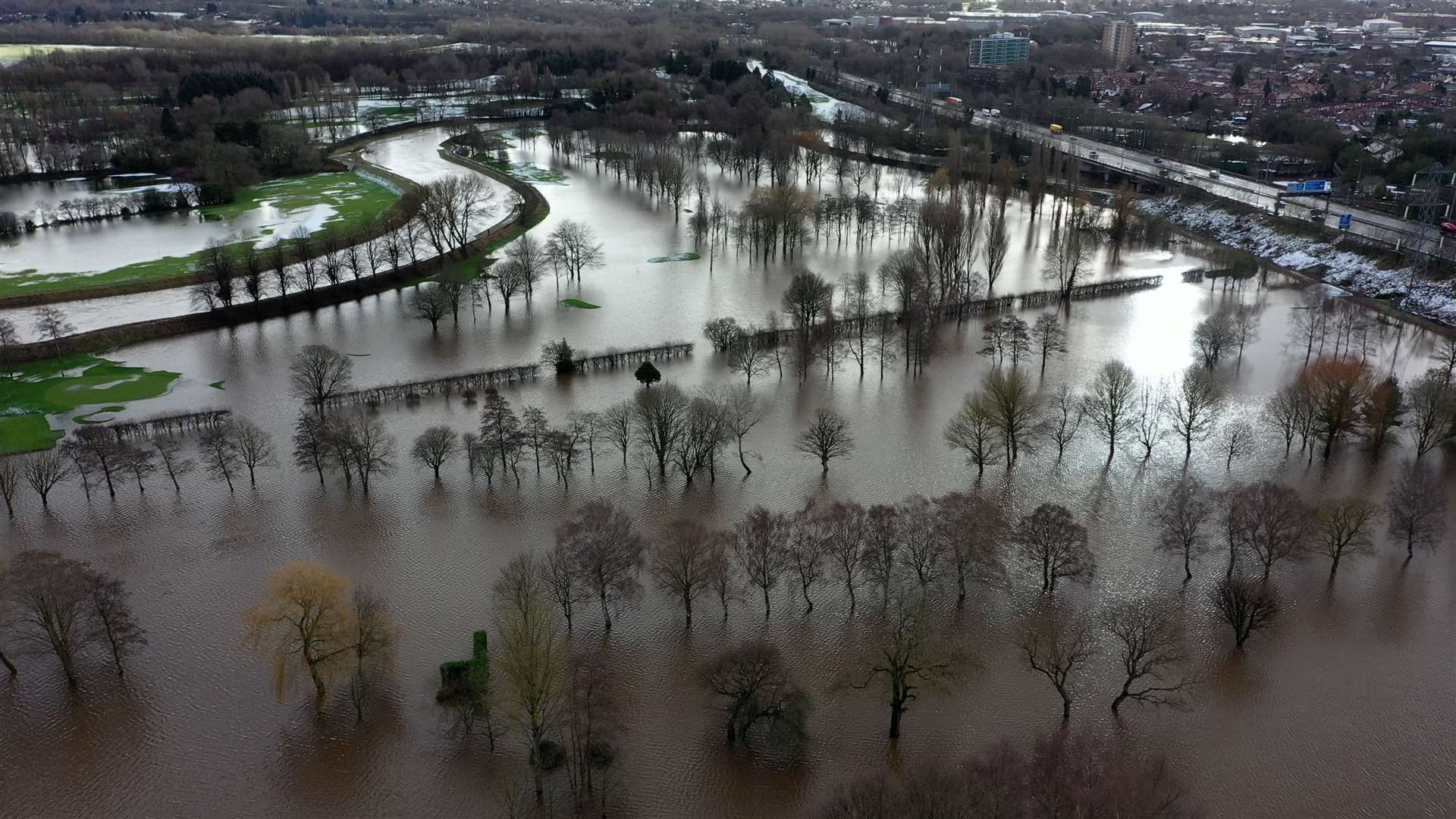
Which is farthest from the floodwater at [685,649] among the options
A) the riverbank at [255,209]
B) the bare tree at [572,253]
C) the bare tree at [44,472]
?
the riverbank at [255,209]

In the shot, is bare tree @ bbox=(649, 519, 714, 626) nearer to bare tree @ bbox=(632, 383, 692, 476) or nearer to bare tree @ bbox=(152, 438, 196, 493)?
bare tree @ bbox=(632, 383, 692, 476)

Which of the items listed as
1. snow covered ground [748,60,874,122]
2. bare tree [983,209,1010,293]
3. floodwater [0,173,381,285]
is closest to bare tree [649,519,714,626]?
bare tree [983,209,1010,293]

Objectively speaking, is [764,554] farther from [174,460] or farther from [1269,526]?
[174,460]

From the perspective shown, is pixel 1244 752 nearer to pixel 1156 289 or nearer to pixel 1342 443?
pixel 1342 443

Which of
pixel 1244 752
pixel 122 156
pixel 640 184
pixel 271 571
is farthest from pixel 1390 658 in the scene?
pixel 122 156

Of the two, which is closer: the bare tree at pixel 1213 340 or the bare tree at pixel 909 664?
the bare tree at pixel 909 664

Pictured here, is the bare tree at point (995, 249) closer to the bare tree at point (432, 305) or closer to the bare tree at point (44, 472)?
the bare tree at point (432, 305)
